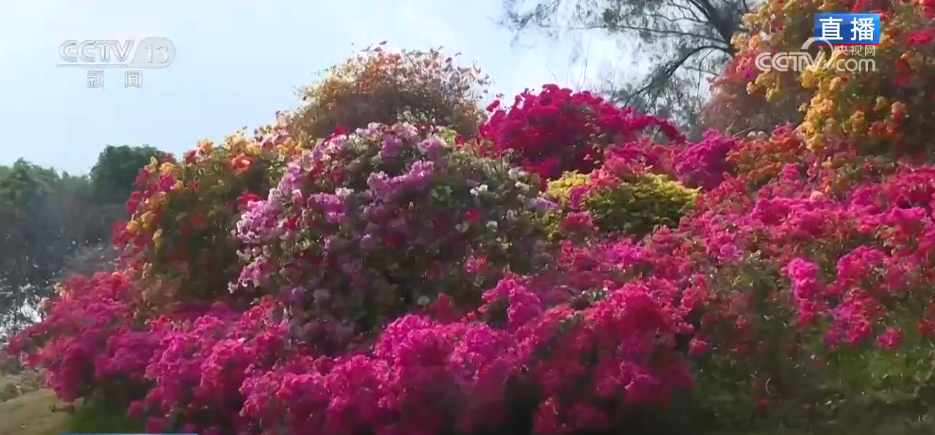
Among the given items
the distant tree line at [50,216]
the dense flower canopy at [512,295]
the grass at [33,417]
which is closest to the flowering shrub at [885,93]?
the dense flower canopy at [512,295]

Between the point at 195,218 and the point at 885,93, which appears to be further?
the point at 885,93

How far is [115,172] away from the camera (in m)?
17.2

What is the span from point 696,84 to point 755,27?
4735 millimetres

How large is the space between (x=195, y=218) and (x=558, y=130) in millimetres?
4331

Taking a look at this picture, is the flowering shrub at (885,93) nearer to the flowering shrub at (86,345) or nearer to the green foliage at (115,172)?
the flowering shrub at (86,345)

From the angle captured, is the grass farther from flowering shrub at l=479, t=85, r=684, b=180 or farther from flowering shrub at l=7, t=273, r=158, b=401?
flowering shrub at l=479, t=85, r=684, b=180

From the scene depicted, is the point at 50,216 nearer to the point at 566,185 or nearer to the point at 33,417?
the point at 33,417

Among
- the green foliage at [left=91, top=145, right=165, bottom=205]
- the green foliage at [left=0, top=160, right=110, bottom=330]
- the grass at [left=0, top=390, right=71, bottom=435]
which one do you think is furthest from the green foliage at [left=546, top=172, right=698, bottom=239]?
the green foliage at [left=91, top=145, right=165, bottom=205]

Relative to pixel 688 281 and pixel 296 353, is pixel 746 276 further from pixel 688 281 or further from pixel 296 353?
pixel 296 353

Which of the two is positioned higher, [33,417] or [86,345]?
[86,345]

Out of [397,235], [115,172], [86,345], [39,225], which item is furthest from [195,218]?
[115,172]

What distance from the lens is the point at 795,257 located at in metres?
5.66

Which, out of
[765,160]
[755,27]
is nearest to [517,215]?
[765,160]

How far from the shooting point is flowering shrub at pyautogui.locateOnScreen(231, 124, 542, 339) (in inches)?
224
